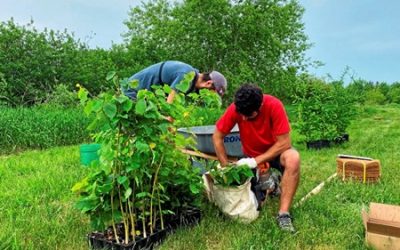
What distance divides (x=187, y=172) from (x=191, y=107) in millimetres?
415

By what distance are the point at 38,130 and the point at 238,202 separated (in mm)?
5131

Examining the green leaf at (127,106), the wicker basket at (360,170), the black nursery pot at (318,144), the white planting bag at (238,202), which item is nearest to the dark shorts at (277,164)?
the white planting bag at (238,202)

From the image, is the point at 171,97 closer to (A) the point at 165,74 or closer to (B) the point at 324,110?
(A) the point at 165,74

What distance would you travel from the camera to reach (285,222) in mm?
2795

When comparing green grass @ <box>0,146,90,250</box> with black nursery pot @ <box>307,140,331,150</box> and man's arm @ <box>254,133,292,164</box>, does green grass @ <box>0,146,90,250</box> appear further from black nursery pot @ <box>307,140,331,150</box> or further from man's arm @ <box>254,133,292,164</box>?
black nursery pot @ <box>307,140,331,150</box>

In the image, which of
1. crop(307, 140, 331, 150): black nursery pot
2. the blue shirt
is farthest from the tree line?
the blue shirt

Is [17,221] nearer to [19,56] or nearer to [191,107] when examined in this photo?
[191,107]

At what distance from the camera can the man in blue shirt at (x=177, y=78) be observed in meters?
3.41

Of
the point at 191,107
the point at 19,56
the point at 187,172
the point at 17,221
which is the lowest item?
the point at 17,221

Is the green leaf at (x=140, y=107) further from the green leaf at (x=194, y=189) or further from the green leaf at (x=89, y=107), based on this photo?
the green leaf at (x=194, y=189)

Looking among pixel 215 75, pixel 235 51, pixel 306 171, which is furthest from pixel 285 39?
pixel 215 75

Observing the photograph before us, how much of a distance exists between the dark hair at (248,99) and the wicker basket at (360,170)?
1.61 m

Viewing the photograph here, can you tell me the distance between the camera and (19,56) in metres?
13.2

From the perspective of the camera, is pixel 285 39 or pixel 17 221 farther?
pixel 285 39
